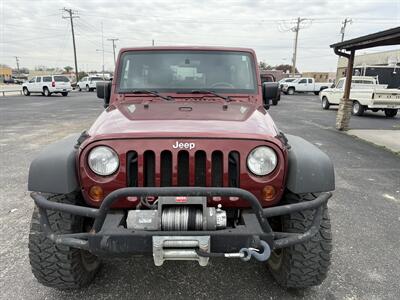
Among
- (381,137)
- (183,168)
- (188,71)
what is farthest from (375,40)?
(183,168)

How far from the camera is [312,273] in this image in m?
2.31

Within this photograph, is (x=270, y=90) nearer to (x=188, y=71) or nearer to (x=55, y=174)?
(x=188, y=71)

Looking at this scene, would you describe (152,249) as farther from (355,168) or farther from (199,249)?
(355,168)

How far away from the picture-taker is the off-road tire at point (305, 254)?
7.30 feet

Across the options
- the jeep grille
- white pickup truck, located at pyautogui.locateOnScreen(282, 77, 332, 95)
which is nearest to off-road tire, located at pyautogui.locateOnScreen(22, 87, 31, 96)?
white pickup truck, located at pyautogui.locateOnScreen(282, 77, 332, 95)

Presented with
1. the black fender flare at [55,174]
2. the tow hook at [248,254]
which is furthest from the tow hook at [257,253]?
the black fender flare at [55,174]

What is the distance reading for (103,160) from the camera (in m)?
2.05

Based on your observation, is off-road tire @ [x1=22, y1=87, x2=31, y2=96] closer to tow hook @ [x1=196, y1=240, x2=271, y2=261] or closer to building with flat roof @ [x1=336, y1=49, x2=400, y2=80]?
tow hook @ [x1=196, y1=240, x2=271, y2=261]

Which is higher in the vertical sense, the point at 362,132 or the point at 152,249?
the point at 152,249

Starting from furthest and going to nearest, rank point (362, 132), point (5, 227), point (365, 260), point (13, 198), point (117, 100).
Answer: point (362, 132), point (13, 198), point (5, 227), point (117, 100), point (365, 260)

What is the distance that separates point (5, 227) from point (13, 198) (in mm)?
910

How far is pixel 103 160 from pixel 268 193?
42.4 inches

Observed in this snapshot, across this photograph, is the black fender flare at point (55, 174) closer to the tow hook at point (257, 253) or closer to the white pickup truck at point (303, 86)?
the tow hook at point (257, 253)

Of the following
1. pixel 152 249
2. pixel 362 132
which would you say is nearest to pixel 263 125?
pixel 152 249
